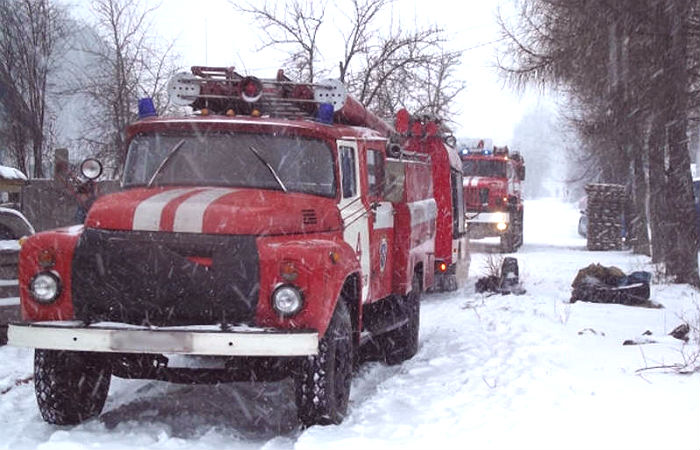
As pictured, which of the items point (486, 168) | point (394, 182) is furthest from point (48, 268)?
point (486, 168)

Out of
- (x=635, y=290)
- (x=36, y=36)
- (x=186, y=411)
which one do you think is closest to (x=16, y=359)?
(x=186, y=411)

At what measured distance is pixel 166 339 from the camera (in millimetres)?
5031

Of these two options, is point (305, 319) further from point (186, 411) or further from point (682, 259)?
point (682, 259)

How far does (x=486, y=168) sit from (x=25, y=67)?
43.5 ft

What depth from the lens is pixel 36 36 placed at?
A: 2181 cm

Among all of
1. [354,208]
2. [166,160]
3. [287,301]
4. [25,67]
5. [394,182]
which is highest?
[25,67]

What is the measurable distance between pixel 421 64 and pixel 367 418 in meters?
17.4

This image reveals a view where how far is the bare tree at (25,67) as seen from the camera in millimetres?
21234

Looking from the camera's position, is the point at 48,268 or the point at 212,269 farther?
the point at 48,268

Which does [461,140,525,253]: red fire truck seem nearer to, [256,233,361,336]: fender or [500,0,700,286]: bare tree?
[500,0,700,286]: bare tree

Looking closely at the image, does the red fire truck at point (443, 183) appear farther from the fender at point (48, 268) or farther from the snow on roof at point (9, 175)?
the fender at point (48, 268)

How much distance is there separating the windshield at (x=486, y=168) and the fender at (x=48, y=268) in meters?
17.9

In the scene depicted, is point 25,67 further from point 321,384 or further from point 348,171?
point 321,384

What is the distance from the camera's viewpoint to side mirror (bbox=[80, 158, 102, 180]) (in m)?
6.76
